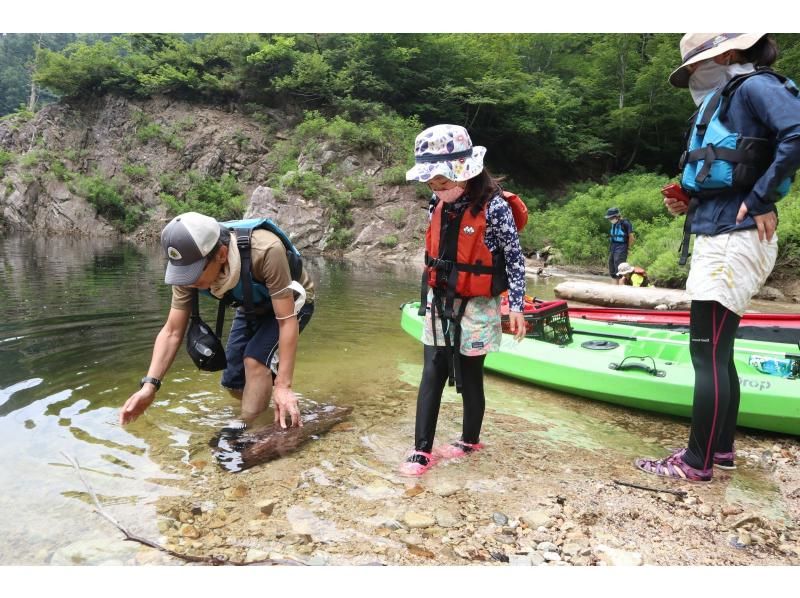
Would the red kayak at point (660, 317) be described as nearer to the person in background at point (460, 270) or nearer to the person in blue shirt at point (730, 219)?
the person in blue shirt at point (730, 219)

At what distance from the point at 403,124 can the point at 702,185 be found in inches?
979

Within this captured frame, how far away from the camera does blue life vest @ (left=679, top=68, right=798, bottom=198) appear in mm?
2373

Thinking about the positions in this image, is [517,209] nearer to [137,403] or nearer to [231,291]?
[231,291]

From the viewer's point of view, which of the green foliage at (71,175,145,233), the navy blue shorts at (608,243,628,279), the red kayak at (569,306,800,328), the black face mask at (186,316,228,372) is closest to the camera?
the black face mask at (186,316,228,372)

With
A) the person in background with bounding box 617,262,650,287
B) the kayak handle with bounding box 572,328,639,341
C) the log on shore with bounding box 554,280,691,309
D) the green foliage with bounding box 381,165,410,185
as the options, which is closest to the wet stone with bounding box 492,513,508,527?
the kayak handle with bounding box 572,328,639,341

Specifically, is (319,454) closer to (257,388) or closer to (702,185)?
(257,388)

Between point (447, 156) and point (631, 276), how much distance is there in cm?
975

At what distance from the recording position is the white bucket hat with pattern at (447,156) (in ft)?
8.31

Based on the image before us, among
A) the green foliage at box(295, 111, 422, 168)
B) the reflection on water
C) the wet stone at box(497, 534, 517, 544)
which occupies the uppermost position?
the green foliage at box(295, 111, 422, 168)

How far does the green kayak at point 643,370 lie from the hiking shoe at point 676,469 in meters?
0.90

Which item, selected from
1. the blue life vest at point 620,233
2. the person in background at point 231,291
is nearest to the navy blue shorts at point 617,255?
the blue life vest at point 620,233

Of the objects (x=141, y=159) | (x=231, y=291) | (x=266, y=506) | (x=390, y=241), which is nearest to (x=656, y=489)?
(x=266, y=506)

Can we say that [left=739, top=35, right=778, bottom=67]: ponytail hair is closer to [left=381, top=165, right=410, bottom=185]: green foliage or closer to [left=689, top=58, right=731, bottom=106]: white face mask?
[left=689, top=58, right=731, bottom=106]: white face mask

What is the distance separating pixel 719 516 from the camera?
2.34 meters
